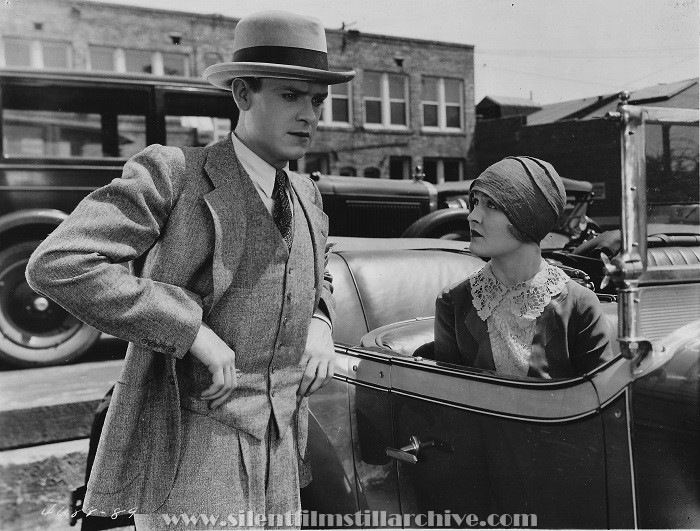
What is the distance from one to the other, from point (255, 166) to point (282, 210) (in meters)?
0.11

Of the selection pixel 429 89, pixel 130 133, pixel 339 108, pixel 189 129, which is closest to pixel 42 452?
pixel 130 133

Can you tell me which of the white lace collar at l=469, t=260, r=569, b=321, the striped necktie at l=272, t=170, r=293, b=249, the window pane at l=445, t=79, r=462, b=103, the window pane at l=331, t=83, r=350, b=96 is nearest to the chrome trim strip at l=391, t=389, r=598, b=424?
the white lace collar at l=469, t=260, r=569, b=321

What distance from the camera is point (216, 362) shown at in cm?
126

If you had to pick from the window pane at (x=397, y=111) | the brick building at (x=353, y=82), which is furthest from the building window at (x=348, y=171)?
the window pane at (x=397, y=111)

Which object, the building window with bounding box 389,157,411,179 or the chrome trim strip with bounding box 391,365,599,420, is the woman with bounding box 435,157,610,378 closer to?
the chrome trim strip with bounding box 391,365,599,420

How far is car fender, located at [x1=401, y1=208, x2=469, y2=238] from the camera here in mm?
6332

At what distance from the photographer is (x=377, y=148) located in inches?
688

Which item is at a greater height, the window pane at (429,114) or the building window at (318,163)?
the window pane at (429,114)

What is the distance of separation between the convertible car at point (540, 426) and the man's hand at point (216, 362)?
49cm

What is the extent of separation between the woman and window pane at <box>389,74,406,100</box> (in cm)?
1516

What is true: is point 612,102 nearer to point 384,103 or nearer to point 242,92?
point 242,92

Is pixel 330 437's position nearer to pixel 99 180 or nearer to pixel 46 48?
pixel 99 180

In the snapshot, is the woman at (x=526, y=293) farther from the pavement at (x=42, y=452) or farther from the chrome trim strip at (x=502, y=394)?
the pavement at (x=42, y=452)

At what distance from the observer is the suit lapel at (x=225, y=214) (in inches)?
52.0
